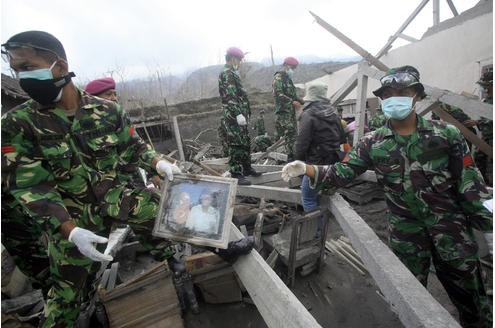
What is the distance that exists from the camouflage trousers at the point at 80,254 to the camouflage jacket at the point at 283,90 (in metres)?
4.25

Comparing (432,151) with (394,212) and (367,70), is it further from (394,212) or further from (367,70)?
(367,70)

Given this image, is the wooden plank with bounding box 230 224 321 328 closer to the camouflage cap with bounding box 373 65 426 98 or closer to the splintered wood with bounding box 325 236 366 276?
the camouflage cap with bounding box 373 65 426 98

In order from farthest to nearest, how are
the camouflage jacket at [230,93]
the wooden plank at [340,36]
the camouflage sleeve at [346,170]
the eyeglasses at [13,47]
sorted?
the wooden plank at [340,36]
the camouflage jacket at [230,93]
the camouflage sleeve at [346,170]
the eyeglasses at [13,47]

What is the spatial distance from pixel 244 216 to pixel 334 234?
1477 mm

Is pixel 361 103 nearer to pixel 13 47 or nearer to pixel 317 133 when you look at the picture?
pixel 317 133

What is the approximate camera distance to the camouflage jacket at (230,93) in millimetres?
4734

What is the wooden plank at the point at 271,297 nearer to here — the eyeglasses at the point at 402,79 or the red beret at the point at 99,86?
the eyeglasses at the point at 402,79

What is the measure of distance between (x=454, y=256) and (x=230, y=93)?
376 centimetres

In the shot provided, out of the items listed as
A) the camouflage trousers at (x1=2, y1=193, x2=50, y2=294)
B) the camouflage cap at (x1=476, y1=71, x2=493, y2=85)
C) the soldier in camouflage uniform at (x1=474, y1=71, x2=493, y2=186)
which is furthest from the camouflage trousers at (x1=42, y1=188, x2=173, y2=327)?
the camouflage cap at (x1=476, y1=71, x2=493, y2=85)

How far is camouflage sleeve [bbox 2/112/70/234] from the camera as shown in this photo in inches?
73.9

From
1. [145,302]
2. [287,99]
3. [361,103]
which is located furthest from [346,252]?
[287,99]

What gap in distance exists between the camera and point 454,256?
6.66 feet

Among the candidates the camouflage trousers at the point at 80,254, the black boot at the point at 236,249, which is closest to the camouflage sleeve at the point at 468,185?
the black boot at the point at 236,249

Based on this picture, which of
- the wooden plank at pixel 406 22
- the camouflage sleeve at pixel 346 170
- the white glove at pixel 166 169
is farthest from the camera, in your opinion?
the wooden plank at pixel 406 22
